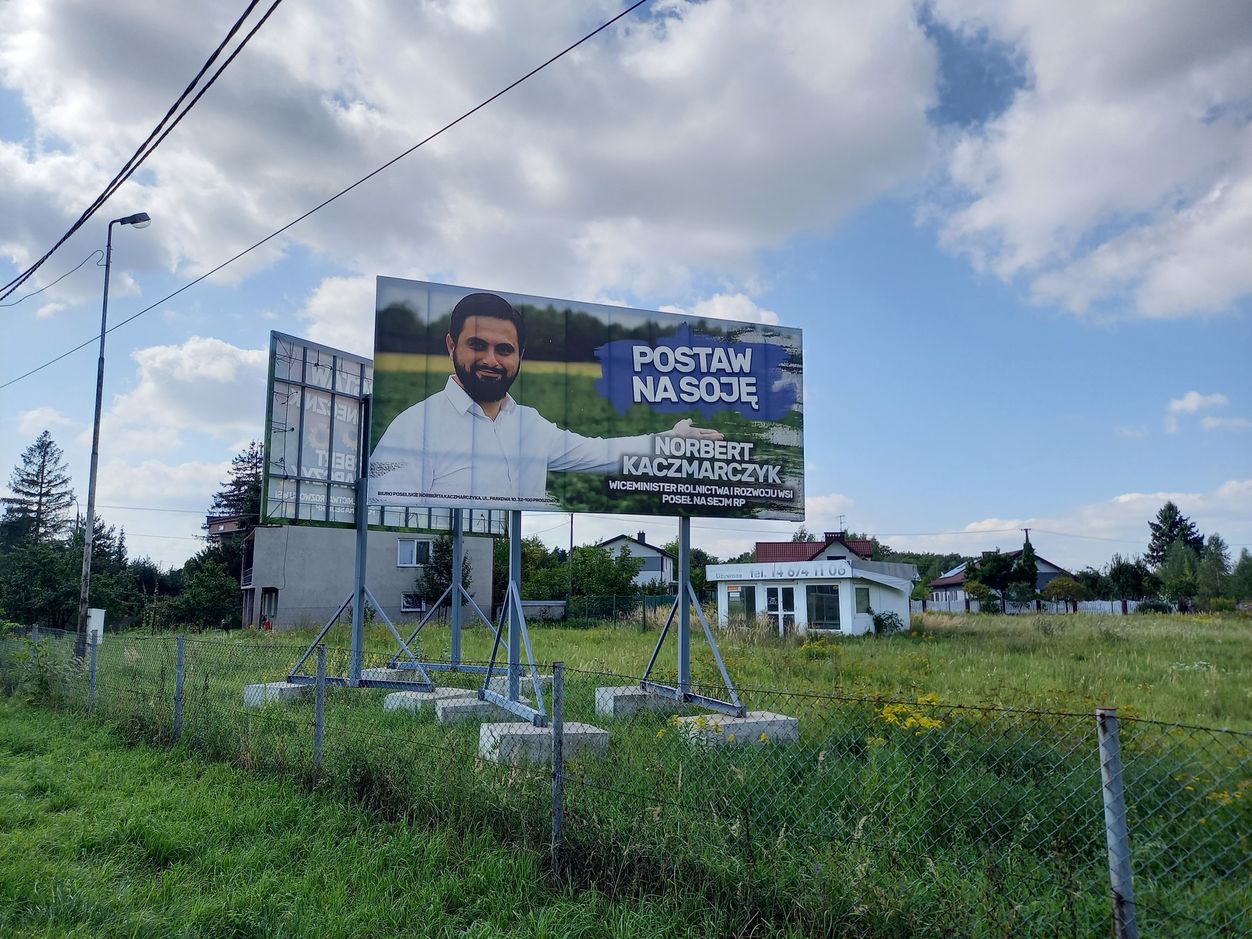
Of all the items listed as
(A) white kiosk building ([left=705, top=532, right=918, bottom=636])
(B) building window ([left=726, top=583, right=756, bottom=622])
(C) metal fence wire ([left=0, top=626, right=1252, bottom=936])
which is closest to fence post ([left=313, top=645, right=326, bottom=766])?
(C) metal fence wire ([left=0, top=626, right=1252, bottom=936])

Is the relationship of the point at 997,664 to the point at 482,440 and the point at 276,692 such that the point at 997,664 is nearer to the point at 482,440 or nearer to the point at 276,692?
the point at 482,440

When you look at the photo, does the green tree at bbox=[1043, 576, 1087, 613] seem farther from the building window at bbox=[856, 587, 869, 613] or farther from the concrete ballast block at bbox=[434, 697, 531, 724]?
the concrete ballast block at bbox=[434, 697, 531, 724]

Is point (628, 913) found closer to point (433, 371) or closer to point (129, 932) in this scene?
point (129, 932)

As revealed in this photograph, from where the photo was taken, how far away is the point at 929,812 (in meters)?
6.54

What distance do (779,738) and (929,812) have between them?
8.59 ft

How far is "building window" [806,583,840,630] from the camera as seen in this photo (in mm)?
33812

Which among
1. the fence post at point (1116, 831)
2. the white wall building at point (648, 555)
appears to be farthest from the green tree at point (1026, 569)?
the fence post at point (1116, 831)

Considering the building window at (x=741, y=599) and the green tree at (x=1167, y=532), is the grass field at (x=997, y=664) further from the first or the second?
the green tree at (x=1167, y=532)

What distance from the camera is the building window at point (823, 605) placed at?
3381 centimetres

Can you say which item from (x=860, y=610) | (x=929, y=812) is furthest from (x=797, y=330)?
(x=860, y=610)

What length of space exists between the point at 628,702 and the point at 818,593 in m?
25.1

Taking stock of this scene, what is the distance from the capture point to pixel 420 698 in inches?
462

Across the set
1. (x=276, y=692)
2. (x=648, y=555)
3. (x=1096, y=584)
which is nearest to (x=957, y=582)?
(x=1096, y=584)

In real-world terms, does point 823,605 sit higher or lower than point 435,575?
lower
